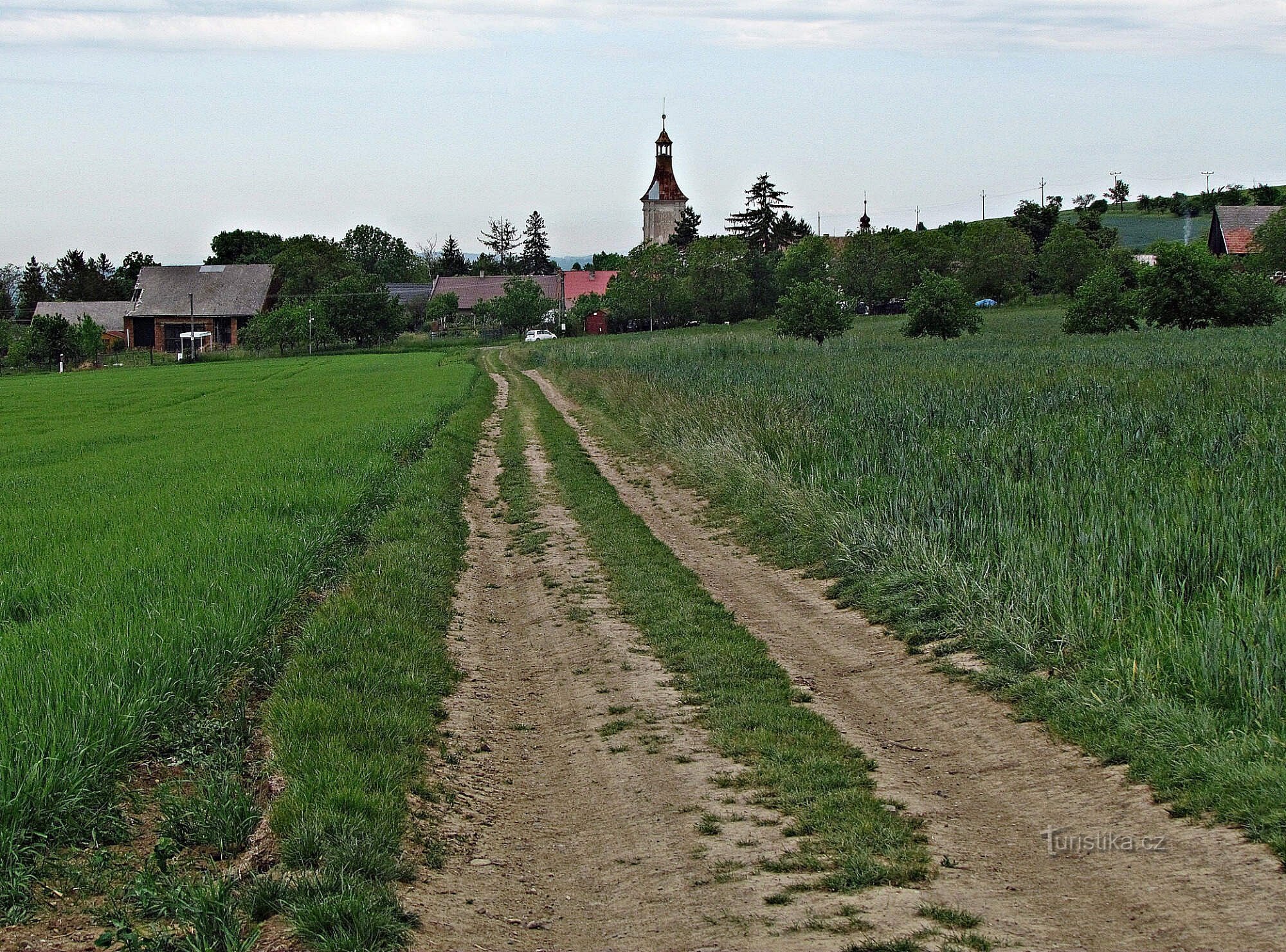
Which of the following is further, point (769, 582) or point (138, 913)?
point (769, 582)

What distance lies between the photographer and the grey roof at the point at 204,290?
9781 cm

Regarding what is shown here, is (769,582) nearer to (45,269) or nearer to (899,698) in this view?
(899,698)

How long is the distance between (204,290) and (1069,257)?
7564 cm

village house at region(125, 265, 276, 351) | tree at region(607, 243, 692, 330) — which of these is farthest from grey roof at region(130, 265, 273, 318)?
tree at region(607, 243, 692, 330)

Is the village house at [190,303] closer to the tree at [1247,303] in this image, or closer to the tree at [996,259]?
the tree at [996,259]

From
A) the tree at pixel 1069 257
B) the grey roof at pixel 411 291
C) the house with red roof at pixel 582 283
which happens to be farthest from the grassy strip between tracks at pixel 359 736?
the house with red roof at pixel 582 283

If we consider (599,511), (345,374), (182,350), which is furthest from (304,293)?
(599,511)

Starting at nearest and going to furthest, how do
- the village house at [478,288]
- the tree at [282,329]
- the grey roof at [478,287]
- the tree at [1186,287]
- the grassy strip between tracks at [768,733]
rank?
the grassy strip between tracks at [768,733] → the tree at [1186,287] → the tree at [282,329] → the village house at [478,288] → the grey roof at [478,287]

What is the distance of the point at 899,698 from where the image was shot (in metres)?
7.90

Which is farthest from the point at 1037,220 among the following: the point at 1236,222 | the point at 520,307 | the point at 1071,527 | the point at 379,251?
the point at 1071,527

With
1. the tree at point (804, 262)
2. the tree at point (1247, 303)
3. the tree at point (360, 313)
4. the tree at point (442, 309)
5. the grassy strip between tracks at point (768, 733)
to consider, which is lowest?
the grassy strip between tracks at point (768, 733)

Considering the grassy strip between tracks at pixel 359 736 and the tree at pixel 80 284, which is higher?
the tree at pixel 80 284

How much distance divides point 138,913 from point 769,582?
785cm

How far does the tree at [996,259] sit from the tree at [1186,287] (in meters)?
50.6
